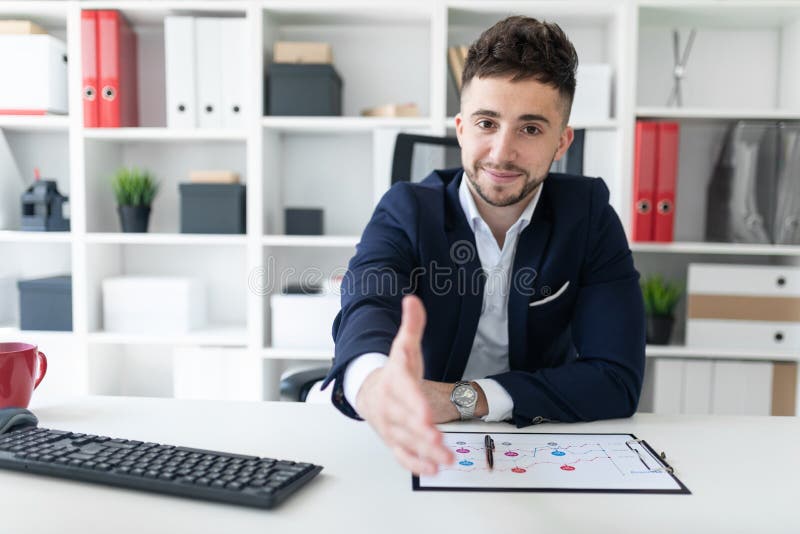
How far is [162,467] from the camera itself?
2.40 ft

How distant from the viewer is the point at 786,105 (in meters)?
2.53

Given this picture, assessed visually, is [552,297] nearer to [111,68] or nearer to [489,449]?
[489,449]

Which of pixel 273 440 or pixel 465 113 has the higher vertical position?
pixel 465 113

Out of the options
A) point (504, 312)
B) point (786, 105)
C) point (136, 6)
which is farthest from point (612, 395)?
point (136, 6)

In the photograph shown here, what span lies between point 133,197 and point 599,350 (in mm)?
1987

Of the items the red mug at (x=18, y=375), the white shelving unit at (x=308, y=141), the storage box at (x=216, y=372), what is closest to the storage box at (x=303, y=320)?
the white shelving unit at (x=308, y=141)

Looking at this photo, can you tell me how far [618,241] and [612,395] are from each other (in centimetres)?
39

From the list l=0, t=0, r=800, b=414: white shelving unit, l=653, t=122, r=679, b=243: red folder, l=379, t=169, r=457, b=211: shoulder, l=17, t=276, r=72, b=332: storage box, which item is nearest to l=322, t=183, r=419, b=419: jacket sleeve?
l=379, t=169, r=457, b=211: shoulder

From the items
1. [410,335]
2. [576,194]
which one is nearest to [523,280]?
[576,194]

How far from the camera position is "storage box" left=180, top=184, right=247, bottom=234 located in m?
2.44

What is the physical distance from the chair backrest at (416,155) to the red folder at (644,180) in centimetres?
83

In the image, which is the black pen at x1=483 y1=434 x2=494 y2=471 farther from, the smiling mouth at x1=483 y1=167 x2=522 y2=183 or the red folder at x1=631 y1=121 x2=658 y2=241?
the red folder at x1=631 y1=121 x2=658 y2=241

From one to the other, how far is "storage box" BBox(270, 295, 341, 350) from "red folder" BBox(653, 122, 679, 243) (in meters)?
1.20

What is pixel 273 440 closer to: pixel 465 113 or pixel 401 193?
pixel 401 193
